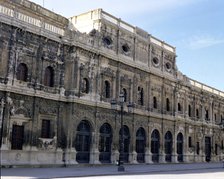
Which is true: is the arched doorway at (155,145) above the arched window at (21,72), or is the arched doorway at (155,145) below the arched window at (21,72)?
below

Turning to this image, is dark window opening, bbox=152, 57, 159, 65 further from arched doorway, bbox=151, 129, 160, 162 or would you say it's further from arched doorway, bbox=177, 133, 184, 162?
arched doorway, bbox=177, 133, 184, 162

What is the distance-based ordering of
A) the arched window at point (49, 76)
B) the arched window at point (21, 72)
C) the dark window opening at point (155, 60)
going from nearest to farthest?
the arched window at point (21, 72), the arched window at point (49, 76), the dark window opening at point (155, 60)

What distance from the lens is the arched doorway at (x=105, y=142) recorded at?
2938cm

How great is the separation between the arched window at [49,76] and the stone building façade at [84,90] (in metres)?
0.08

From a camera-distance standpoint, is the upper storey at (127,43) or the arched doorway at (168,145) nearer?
the upper storey at (127,43)

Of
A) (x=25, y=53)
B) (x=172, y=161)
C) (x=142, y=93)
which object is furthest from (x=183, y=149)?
(x=25, y=53)

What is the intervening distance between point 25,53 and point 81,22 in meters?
8.82

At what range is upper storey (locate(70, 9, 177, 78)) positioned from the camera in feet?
101

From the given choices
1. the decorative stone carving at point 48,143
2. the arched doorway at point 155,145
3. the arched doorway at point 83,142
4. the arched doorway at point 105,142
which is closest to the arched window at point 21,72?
the decorative stone carving at point 48,143

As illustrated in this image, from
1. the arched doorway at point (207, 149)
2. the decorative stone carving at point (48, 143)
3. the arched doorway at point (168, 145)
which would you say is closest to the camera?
the decorative stone carving at point (48, 143)

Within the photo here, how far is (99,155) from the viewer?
94.9 feet

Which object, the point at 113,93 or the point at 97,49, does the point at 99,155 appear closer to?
the point at 113,93

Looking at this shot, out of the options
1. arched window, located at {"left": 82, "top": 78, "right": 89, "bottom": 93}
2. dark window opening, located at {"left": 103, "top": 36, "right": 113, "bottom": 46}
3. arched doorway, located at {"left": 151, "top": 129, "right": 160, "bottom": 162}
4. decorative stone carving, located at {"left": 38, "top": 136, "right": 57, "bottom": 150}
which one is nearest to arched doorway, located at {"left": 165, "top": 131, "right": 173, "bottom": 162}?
arched doorway, located at {"left": 151, "top": 129, "right": 160, "bottom": 162}

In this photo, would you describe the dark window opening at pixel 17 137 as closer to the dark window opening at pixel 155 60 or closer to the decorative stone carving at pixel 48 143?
the decorative stone carving at pixel 48 143
